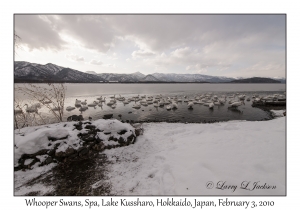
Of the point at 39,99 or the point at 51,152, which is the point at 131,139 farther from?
the point at 39,99

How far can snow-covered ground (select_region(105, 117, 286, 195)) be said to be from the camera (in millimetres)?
4577

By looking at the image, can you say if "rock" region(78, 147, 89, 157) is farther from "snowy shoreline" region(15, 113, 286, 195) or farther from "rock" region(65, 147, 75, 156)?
"snowy shoreline" region(15, 113, 286, 195)

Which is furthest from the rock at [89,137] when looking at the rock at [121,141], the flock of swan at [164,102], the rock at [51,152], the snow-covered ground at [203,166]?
the flock of swan at [164,102]

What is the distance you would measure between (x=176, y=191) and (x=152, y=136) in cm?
586

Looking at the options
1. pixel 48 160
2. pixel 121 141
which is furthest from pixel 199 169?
pixel 48 160

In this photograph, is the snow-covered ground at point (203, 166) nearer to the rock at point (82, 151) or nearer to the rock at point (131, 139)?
the rock at point (131, 139)

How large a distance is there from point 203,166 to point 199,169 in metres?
0.34

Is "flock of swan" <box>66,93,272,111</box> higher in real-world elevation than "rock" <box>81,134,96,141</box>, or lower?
higher

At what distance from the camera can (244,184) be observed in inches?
179

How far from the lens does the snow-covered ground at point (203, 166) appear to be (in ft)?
15.0

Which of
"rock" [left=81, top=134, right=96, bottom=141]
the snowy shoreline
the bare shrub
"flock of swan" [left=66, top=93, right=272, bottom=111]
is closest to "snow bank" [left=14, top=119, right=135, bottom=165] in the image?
"rock" [left=81, top=134, right=96, bottom=141]

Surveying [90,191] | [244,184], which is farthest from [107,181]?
[244,184]

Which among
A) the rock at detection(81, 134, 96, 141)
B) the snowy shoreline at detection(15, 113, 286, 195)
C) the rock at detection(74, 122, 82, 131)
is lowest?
the snowy shoreline at detection(15, 113, 286, 195)
